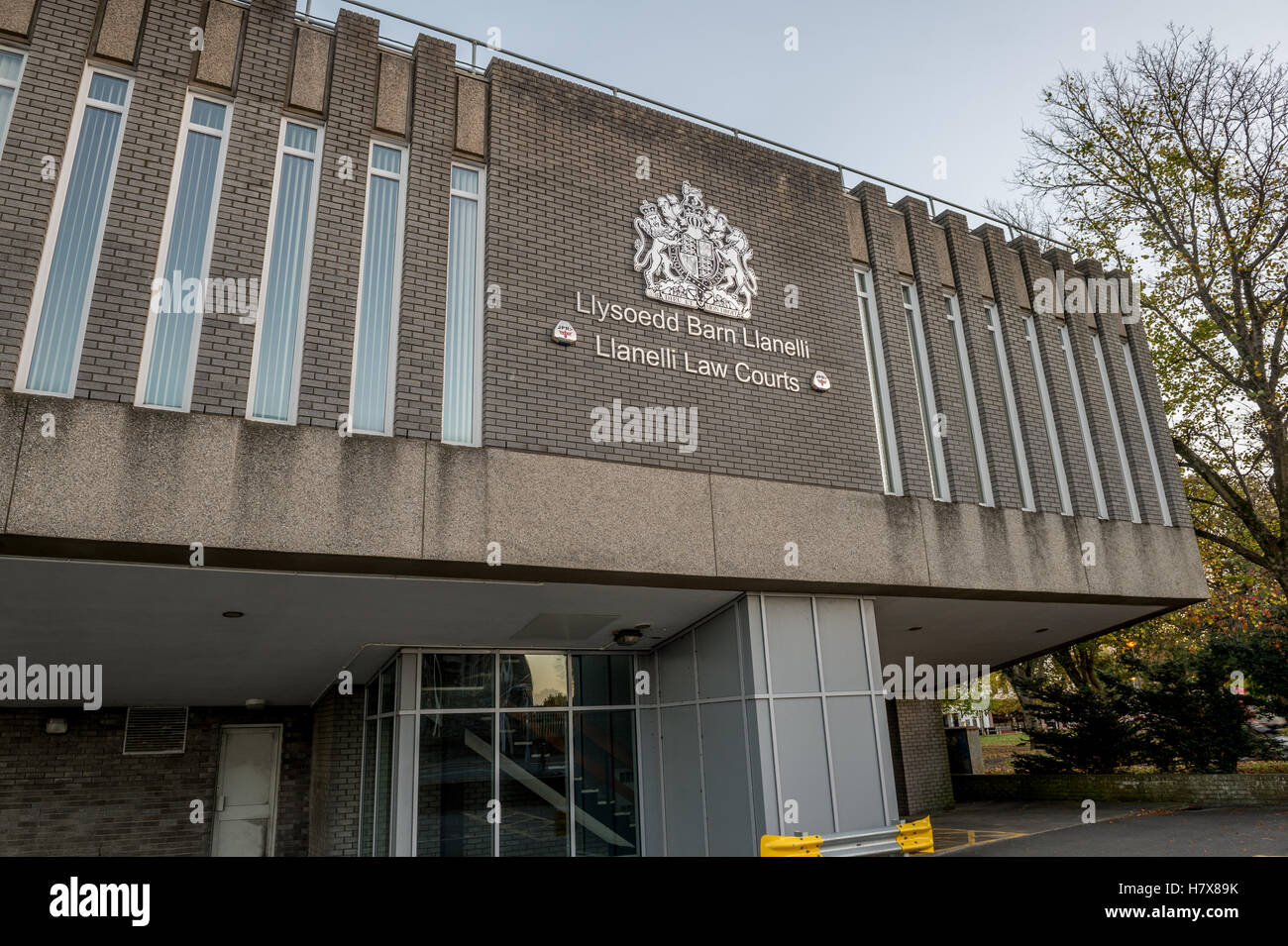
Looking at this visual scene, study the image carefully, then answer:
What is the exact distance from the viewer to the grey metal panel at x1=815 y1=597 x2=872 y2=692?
11.4m

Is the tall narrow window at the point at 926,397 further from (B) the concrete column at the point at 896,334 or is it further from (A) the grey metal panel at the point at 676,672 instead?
(A) the grey metal panel at the point at 676,672

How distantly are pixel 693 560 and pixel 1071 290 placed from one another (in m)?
11.3

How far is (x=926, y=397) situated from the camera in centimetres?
1352

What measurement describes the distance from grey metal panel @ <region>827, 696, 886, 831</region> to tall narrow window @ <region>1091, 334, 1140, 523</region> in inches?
293

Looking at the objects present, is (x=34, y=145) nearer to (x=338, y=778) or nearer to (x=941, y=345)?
(x=338, y=778)

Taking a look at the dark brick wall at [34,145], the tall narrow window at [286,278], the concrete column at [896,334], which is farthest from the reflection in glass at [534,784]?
the dark brick wall at [34,145]

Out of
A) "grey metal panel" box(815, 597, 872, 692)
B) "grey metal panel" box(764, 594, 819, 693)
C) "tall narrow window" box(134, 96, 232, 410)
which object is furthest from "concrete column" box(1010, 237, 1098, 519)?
"tall narrow window" box(134, 96, 232, 410)

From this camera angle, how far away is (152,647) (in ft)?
34.7

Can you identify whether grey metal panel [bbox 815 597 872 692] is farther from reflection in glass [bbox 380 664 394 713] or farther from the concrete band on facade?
reflection in glass [bbox 380 664 394 713]

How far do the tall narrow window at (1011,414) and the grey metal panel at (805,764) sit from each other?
227 inches

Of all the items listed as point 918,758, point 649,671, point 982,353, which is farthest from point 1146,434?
point 649,671

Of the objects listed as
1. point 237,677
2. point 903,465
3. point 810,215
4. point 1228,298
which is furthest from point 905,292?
point 237,677

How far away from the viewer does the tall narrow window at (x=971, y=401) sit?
1349 cm

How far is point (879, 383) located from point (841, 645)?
14.0 ft
